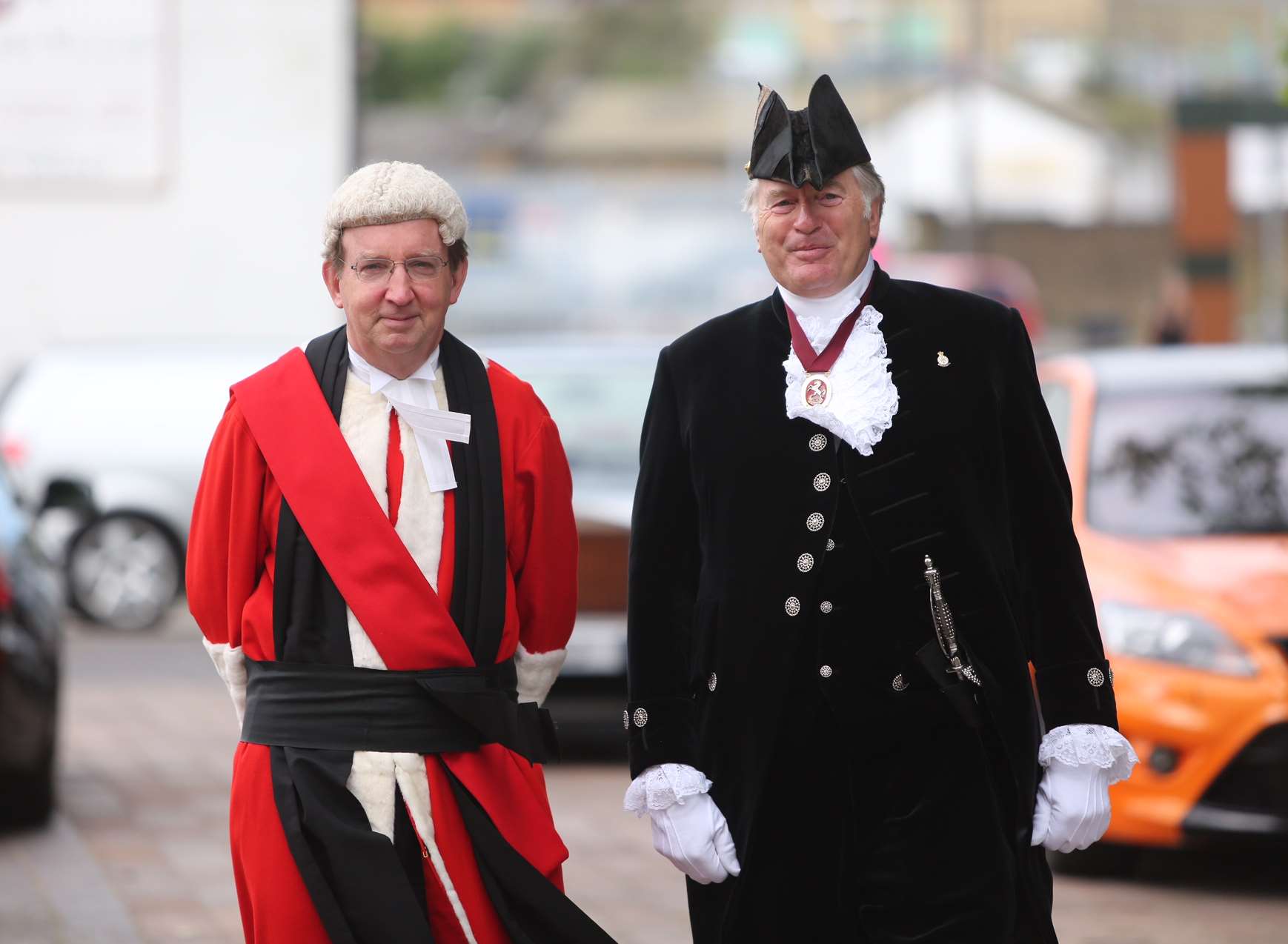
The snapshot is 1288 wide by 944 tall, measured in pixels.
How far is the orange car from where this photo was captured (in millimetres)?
7078

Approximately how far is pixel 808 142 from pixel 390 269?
2.45 ft

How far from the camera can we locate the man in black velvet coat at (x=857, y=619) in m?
3.81

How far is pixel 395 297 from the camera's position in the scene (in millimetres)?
3984

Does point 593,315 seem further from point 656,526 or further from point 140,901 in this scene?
point 656,526

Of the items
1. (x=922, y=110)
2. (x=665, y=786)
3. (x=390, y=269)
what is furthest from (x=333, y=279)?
(x=922, y=110)

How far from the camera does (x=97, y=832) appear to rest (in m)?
8.64

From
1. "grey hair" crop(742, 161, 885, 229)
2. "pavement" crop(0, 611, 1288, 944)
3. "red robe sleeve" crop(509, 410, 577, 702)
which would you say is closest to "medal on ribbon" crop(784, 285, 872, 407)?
"grey hair" crop(742, 161, 885, 229)

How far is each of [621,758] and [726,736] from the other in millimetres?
6393

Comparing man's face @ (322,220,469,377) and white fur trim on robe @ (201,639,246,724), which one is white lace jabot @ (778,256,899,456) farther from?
white fur trim on robe @ (201,639,246,724)

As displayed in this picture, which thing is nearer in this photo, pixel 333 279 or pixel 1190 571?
pixel 333 279

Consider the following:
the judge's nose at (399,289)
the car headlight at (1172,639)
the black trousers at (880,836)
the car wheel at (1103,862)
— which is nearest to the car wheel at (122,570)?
the car wheel at (1103,862)

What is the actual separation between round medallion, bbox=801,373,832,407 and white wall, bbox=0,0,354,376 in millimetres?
12426

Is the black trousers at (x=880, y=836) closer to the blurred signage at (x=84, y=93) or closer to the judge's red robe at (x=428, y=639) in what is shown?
the judge's red robe at (x=428, y=639)

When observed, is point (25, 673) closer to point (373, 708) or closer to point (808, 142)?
point (373, 708)
